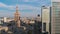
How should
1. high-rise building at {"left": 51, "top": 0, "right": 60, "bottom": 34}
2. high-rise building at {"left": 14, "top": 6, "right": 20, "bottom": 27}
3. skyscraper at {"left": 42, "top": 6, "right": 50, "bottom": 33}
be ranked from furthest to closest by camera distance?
high-rise building at {"left": 51, "top": 0, "right": 60, "bottom": 34}
skyscraper at {"left": 42, "top": 6, "right": 50, "bottom": 33}
high-rise building at {"left": 14, "top": 6, "right": 20, "bottom": 27}

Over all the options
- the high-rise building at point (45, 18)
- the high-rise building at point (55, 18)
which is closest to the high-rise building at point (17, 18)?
the high-rise building at point (45, 18)

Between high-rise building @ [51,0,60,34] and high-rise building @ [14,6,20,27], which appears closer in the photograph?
high-rise building @ [14,6,20,27]

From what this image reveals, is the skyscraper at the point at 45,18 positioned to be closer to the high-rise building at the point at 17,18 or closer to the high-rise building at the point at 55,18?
the high-rise building at the point at 55,18

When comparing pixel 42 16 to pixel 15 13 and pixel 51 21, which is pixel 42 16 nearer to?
pixel 51 21

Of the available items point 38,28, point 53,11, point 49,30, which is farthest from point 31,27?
point 53,11

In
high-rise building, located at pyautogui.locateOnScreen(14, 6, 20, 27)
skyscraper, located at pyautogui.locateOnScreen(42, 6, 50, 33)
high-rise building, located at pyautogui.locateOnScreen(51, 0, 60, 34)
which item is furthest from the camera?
high-rise building, located at pyautogui.locateOnScreen(51, 0, 60, 34)

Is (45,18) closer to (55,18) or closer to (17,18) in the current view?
(55,18)

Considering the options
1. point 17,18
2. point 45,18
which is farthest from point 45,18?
point 17,18

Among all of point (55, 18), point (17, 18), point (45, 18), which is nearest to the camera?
point (17, 18)

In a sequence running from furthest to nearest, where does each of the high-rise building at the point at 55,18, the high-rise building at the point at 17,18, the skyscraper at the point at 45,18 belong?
1. the high-rise building at the point at 55,18
2. the skyscraper at the point at 45,18
3. the high-rise building at the point at 17,18

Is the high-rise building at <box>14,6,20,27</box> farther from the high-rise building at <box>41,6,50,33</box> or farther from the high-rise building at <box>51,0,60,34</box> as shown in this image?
the high-rise building at <box>51,0,60,34</box>

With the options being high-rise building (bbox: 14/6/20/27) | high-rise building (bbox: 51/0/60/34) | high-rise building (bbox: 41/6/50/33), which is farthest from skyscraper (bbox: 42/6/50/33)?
high-rise building (bbox: 14/6/20/27)
